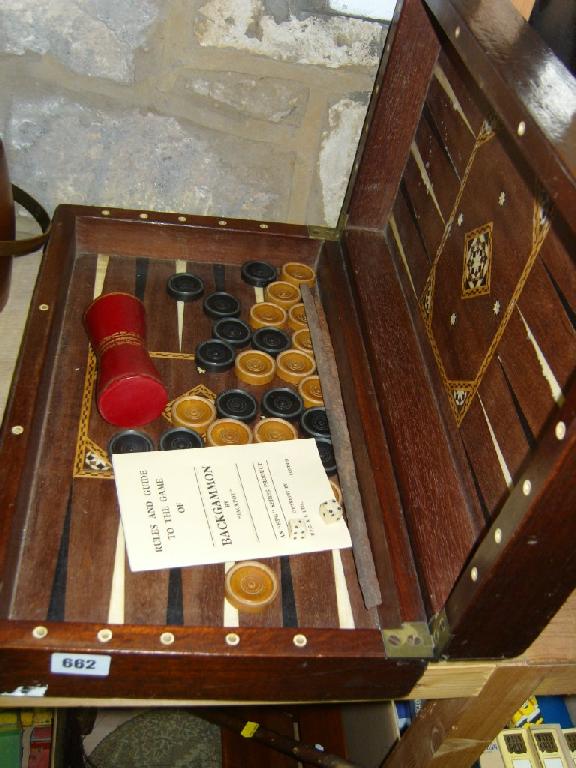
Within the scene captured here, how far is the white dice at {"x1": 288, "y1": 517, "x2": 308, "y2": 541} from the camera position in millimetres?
1016

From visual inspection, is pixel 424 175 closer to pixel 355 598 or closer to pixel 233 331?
pixel 233 331

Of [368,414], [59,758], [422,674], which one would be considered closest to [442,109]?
[368,414]

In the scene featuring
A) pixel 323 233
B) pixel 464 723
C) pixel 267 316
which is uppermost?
pixel 323 233

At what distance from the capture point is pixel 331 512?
104 centimetres

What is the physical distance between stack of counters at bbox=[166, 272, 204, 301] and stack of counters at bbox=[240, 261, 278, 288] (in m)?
0.09

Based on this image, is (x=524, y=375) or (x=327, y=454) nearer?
(x=524, y=375)

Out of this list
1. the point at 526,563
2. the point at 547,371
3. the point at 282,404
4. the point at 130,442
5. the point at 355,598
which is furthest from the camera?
the point at 282,404

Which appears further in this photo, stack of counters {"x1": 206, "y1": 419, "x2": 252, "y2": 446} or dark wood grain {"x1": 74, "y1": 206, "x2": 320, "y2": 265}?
dark wood grain {"x1": 74, "y1": 206, "x2": 320, "y2": 265}

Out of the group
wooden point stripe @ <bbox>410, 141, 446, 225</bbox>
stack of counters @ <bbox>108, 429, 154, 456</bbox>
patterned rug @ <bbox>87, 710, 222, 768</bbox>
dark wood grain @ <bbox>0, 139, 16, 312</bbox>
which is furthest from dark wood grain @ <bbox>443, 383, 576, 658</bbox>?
patterned rug @ <bbox>87, 710, 222, 768</bbox>

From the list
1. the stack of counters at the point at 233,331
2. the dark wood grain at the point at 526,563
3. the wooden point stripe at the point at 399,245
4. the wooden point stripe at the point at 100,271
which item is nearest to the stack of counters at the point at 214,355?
the stack of counters at the point at 233,331

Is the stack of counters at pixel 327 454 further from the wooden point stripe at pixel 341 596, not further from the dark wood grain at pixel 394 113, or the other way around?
the dark wood grain at pixel 394 113

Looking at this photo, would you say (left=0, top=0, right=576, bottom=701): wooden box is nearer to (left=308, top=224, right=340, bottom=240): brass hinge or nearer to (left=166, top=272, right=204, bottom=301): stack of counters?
(left=166, top=272, right=204, bottom=301): stack of counters

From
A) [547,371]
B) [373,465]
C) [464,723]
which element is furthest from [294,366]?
[464,723]

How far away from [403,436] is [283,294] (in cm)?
47
